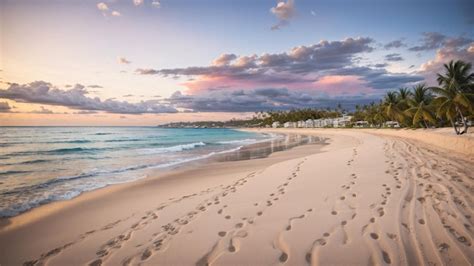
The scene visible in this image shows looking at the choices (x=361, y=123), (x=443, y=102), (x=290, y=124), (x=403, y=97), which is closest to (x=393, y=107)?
(x=403, y=97)

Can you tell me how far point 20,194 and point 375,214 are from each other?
419 inches

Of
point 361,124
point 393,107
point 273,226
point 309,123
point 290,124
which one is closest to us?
point 273,226

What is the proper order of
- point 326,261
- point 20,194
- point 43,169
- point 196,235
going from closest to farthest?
point 326,261, point 196,235, point 20,194, point 43,169

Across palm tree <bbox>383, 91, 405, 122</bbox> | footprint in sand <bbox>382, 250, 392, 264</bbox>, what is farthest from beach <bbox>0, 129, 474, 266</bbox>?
palm tree <bbox>383, 91, 405, 122</bbox>

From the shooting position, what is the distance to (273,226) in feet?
13.6

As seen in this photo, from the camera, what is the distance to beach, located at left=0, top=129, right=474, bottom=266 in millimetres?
3271

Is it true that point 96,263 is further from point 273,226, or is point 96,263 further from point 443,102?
point 443,102

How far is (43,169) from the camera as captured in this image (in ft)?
43.9

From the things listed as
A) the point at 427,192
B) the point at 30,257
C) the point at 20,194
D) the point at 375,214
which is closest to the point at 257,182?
the point at 375,214

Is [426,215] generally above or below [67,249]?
above

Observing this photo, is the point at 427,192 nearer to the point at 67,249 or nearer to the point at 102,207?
the point at 67,249

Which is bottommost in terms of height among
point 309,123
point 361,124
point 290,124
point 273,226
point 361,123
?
point 290,124

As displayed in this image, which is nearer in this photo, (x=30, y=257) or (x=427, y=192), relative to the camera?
(x=30, y=257)

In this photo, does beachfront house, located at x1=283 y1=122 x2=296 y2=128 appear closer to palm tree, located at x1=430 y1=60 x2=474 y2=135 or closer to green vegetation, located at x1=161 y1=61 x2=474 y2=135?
green vegetation, located at x1=161 y1=61 x2=474 y2=135
